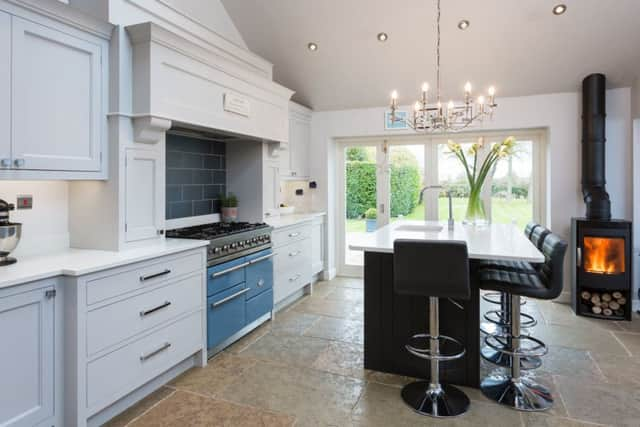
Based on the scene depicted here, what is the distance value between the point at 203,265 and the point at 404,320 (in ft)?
4.92

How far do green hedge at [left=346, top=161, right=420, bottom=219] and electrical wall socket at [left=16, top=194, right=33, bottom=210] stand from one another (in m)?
4.02

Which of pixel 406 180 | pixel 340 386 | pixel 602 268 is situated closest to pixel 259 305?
pixel 340 386

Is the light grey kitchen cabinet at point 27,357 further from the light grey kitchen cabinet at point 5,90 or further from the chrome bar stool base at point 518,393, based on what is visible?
the chrome bar stool base at point 518,393

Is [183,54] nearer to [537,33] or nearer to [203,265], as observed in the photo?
[203,265]

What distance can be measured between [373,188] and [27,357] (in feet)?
14.7

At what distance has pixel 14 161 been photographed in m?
2.11

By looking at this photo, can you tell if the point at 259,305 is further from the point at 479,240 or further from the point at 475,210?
the point at 475,210

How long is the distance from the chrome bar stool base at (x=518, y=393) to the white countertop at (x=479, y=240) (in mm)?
864

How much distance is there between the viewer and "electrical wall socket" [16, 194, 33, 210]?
2.48 metres

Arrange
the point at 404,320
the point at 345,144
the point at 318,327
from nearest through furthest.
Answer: the point at 404,320 → the point at 318,327 → the point at 345,144

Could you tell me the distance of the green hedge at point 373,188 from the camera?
5578 millimetres

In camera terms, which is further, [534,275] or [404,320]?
[404,320]

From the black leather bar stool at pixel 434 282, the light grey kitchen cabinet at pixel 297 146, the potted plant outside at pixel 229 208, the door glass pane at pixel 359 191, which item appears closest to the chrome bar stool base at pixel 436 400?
the black leather bar stool at pixel 434 282

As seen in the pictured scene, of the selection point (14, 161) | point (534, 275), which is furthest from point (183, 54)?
point (534, 275)
